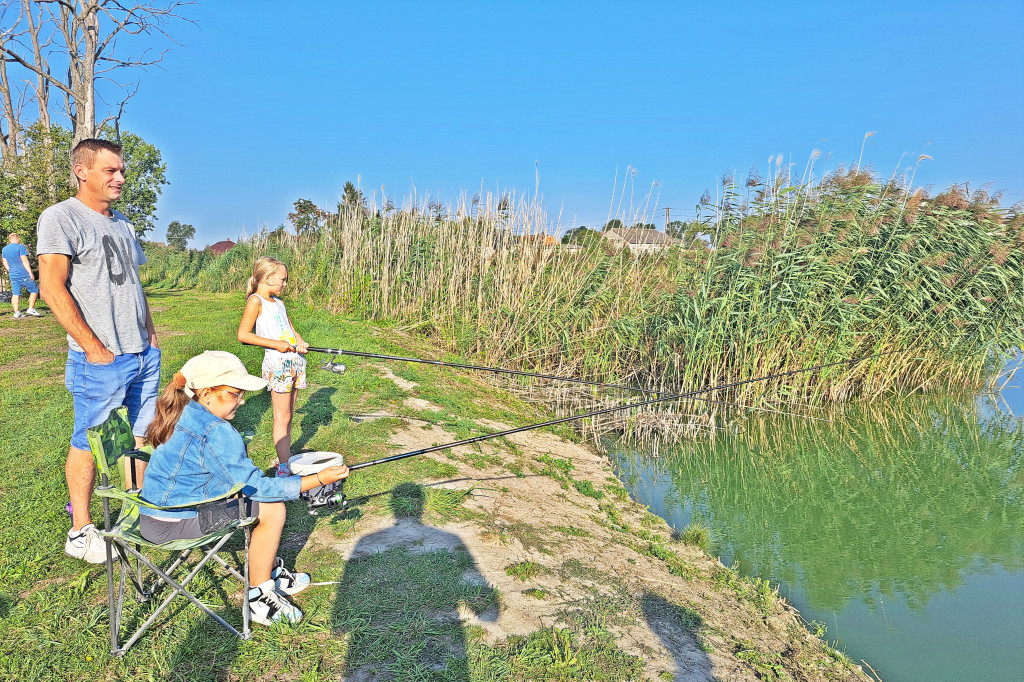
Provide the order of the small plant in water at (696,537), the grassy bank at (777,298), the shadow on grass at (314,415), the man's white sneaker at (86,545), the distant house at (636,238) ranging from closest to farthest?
the man's white sneaker at (86,545), the small plant in water at (696,537), the shadow on grass at (314,415), the grassy bank at (777,298), the distant house at (636,238)

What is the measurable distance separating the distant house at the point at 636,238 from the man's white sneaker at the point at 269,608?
670cm

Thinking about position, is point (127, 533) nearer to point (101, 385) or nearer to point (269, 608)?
point (269, 608)

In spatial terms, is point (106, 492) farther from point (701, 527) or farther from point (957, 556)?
point (957, 556)

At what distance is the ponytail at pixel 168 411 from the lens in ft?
8.36

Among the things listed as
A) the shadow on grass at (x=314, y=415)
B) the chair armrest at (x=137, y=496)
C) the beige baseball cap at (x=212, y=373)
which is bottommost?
the shadow on grass at (x=314, y=415)

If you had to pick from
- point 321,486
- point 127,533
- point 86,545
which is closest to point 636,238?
point 321,486

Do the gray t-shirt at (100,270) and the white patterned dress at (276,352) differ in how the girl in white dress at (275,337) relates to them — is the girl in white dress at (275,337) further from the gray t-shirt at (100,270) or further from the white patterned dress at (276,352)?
the gray t-shirt at (100,270)

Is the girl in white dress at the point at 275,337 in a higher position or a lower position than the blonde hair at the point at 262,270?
lower

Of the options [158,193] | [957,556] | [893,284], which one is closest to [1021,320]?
[893,284]

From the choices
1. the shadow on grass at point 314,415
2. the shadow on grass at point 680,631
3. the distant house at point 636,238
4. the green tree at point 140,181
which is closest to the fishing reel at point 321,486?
the shadow on grass at point 314,415

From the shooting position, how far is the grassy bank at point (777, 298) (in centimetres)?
755

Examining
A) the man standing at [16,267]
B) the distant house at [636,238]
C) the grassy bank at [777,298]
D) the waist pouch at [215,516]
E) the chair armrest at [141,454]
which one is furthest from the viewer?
the man standing at [16,267]

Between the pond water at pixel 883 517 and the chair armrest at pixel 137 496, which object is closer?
the chair armrest at pixel 137 496

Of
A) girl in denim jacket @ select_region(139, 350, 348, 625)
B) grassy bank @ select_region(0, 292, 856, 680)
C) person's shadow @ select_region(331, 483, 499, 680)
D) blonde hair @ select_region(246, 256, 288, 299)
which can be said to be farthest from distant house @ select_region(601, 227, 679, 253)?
girl in denim jacket @ select_region(139, 350, 348, 625)
